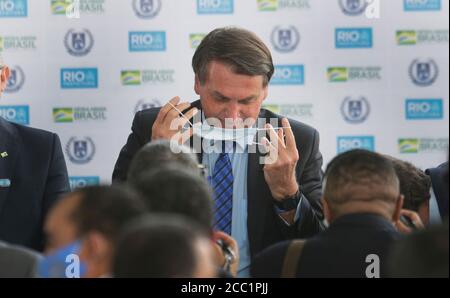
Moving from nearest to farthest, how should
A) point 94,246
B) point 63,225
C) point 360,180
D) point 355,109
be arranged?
point 94,246, point 63,225, point 360,180, point 355,109

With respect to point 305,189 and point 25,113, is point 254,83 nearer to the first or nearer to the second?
point 305,189

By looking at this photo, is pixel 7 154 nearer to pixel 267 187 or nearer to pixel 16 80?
pixel 267 187

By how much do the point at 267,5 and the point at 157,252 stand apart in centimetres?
463

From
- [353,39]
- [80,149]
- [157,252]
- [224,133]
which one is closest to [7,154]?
[224,133]

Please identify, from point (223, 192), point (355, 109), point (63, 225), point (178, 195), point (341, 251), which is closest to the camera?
point (63, 225)

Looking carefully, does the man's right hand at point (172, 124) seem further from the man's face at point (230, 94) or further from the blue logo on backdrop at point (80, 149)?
the blue logo on backdrop at point (80, 149)

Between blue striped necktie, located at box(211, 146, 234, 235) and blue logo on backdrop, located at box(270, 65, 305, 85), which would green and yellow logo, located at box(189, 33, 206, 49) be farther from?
blue striped necktie, located at box(211, 146, 234, 235)

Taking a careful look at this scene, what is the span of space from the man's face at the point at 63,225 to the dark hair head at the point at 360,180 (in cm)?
98

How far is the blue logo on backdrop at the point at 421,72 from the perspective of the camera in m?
6.23

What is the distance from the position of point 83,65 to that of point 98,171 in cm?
75

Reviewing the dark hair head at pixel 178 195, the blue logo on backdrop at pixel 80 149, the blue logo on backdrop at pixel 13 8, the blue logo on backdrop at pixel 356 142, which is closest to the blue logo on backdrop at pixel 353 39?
the blue logo on backdrop at pixel 356 142

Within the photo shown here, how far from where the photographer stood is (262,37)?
620 cm

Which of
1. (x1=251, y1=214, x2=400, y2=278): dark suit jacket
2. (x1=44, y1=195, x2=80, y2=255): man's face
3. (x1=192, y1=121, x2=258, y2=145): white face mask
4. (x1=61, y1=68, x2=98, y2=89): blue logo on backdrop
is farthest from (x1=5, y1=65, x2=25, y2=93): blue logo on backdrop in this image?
(x1=44, y1=195, x2=80, y2=255): man's face

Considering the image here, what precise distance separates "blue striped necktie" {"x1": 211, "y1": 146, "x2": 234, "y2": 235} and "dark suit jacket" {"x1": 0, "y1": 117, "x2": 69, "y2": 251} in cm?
64
